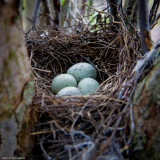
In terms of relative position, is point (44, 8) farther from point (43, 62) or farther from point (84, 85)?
point (84, 85)

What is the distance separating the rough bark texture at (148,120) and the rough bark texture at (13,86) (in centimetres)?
60

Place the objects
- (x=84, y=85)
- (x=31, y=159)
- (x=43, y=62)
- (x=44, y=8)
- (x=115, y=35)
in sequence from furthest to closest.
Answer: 1. (x=44, y=8)
2. (x=43, y=62)
3. (x=115, y=35)
4. (x=84, y=85)
5. (x=31, y=159)

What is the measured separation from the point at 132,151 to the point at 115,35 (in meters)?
1.34

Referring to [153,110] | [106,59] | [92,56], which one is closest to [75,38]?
[92,56]

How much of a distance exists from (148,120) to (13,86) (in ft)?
2.27

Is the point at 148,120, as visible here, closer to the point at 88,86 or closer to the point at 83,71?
the point at 88,86

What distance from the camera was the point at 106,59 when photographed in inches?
81.0

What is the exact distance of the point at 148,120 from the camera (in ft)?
3.03

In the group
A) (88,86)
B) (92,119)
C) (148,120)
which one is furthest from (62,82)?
(148,120)

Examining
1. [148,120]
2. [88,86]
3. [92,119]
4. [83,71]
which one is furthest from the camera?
[83,71]

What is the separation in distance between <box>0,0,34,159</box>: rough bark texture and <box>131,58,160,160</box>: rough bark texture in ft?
1.96

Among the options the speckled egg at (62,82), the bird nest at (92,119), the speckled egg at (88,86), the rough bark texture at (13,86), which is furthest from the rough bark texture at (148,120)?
the speckled egg at (62,82)

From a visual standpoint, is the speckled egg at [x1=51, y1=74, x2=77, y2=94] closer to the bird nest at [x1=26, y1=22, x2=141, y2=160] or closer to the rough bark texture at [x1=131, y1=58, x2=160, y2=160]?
the bird nest at [x1=26, y1=22, x2=141, y2=160]

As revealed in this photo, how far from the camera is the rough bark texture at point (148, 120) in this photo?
34.4 inches
